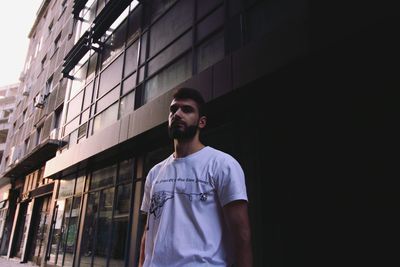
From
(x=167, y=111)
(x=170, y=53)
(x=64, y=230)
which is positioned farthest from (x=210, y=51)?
(x=64, y=230)


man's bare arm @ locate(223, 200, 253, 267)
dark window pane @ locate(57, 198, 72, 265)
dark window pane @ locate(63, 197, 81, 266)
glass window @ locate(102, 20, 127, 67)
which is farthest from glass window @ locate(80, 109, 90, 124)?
man's bare arm @ locate(223, 200, 253, 267)

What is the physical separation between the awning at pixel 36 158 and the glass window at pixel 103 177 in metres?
4.13

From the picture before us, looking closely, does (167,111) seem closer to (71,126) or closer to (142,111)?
(142,111)

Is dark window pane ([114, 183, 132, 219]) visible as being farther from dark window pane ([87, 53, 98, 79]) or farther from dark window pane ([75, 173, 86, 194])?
dark window pane ([87, 53, 98, 79])

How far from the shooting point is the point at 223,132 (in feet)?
23.0

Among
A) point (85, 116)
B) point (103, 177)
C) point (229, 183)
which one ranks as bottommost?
point (229, 183)

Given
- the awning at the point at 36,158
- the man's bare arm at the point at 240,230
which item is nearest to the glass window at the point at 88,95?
the awning at the point at 36,158

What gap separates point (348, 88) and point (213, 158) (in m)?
3.96

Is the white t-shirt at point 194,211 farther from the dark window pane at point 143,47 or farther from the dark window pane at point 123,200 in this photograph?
the dark window pane at point 143,47

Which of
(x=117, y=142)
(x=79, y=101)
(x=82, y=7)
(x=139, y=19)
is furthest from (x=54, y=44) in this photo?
(x=117, y=142)

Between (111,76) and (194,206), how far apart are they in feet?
35.7

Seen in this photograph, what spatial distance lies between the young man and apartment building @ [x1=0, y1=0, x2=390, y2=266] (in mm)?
3123

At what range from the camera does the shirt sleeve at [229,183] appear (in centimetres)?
182

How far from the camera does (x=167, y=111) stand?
23.7ft
